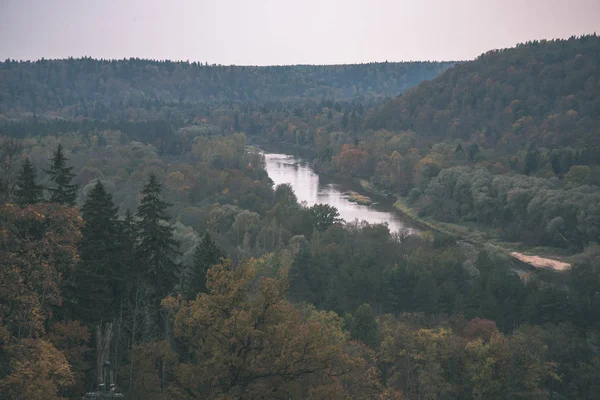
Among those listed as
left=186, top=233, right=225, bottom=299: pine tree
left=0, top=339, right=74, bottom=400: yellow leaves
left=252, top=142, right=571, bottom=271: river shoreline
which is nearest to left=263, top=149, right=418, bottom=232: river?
left=252, top=142, right=571, bottom=271: river shoreline

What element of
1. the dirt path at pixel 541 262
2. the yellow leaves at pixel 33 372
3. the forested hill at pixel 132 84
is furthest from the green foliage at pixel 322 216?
the forested hill at pixel 132 84

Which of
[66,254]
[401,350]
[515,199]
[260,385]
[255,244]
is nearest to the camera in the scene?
[260,385]

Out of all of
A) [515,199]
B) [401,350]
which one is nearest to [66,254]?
[401,350]

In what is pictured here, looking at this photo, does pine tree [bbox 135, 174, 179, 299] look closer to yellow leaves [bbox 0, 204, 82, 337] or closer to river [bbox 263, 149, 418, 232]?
yellow leaves [bbox 0, 204, 82, 337]

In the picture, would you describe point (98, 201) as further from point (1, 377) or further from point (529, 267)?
point (529, 267)

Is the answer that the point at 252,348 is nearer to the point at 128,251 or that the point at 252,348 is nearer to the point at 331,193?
the point at 128,251

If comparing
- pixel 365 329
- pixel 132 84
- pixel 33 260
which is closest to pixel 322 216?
pixel 365 329
